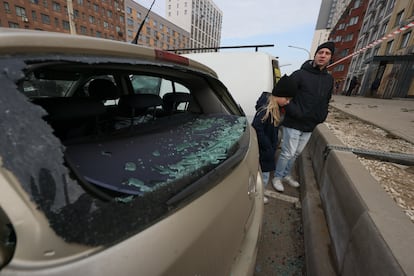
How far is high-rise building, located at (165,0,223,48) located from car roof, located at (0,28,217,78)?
84.4 metres

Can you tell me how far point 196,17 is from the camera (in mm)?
77125

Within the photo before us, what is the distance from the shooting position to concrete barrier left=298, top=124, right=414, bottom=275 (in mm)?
990

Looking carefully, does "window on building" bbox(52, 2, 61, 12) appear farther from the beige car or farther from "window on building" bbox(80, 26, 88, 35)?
the beige car

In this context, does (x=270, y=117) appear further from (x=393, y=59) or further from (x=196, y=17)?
(x=196, y=17)

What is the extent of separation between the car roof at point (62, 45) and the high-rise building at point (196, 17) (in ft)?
277

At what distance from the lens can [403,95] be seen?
1655cm

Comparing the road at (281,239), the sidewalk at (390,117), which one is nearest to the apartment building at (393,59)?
the sidewalk at (390,117)

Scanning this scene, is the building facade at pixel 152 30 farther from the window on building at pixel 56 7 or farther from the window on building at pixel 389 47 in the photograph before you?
the window on building at pixel 389 47

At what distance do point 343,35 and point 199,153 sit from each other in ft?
192

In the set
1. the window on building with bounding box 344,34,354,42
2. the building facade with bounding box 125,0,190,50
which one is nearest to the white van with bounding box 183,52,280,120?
the building facade with bounding box 125,0,190,50

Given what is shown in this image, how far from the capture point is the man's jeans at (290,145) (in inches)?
106

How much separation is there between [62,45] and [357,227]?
184cm

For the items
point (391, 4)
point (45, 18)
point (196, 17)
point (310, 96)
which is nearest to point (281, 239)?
point (310, 96)

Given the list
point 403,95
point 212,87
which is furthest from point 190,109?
point 403,95
